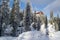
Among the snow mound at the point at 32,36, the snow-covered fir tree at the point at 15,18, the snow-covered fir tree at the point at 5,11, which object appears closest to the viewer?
the snow mound at the point at 32,36

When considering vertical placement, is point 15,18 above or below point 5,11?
below

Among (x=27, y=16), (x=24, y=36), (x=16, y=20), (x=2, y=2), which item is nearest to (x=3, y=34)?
(x=16, y=20)

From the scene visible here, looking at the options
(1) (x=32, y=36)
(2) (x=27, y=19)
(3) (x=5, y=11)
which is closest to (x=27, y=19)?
(2) (x=27, y=19)

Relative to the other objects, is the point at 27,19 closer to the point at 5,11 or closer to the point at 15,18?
the point at 15,18

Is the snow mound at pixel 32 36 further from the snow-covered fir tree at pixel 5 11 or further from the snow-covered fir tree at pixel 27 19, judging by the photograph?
the snow-covered fir tree at pixel 27 19

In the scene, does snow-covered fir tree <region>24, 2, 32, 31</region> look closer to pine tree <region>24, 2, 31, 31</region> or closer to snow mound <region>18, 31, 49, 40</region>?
pine tree <region>24, 2, 31, 31</region>

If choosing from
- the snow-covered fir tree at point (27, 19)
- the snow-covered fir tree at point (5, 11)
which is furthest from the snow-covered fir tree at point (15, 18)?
the snow-covered fir tree at point (27, 19)

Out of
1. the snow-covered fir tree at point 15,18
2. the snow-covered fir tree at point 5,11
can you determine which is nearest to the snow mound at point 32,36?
the snow-covered fir tree at point 5,11

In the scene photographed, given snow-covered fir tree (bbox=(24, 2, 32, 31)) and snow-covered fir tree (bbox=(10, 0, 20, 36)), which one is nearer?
snow-covered fir tree (bbox=(10, 0, 20, 36))

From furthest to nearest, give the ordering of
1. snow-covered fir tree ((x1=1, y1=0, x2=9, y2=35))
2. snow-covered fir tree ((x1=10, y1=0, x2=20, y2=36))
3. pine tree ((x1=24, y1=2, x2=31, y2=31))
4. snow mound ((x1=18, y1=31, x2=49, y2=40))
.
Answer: pine tree ((x1=24, y1=2, x2=31, y2=31)), snow-covered fir tree ((x1=10, y1=0, x2=20, y2=36)), snow-covered fir tree ((x1=1, y1=0, x2=9, y2=35)), snow mound ((x1=18, y1=31, x2=49, y2=40))

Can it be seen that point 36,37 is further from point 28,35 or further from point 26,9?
point 26,9

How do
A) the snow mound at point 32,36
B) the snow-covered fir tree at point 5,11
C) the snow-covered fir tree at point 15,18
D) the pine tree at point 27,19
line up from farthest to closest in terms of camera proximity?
1. the pine tree at point 27,19
2. the snow-covered fir tree at point 15,18
3. the snow-covered fir tree at point 5,11
4. the snow mound at point 32,36

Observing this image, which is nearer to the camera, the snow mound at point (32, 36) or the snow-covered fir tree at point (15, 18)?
the snow mound at point (32, 36)

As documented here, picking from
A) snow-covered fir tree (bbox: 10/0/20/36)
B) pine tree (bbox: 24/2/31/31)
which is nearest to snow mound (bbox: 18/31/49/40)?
snow-covered fir tree (bbox: 10/0/20/36)
